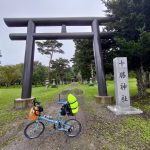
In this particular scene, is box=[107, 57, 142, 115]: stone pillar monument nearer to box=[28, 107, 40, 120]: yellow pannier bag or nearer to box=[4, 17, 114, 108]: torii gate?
box=[4, 17, 114, 108]: torii gate

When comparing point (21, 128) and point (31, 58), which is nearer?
point (21, 128)

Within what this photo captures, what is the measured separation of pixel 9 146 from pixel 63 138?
4.90 feet

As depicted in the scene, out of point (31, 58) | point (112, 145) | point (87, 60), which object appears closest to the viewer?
point (112, 145)

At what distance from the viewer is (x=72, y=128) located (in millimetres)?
5078

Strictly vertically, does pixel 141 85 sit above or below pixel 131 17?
below

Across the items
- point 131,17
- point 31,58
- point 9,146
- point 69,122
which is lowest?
point 9,146

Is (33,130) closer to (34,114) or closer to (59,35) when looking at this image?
(34,114)

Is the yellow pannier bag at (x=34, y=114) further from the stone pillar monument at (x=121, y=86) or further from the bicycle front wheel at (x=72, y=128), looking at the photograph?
the stone pillar monument at (x=121, y=86)

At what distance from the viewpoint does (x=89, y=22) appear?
11.3 metres

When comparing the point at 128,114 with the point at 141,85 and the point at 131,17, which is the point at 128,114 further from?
the point at 131,17

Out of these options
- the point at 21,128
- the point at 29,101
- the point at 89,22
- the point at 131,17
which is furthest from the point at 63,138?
the point at 89,22

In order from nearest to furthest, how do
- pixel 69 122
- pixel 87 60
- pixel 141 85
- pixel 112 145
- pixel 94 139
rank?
pixel 112 145 → pixel 94 139 → pixel 69 122 → pixel 141 85 → pixel 87 60

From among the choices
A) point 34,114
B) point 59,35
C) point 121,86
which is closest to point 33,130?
point 34,114

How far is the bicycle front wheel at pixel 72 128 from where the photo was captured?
500cm
